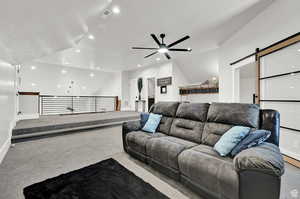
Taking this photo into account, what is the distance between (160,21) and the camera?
3.40m

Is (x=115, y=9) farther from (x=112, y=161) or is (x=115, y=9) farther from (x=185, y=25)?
(x=112, y=161)

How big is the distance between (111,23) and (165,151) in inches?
128

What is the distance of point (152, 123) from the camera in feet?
9.10

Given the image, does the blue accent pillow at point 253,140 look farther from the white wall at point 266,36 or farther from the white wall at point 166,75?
the white wall at point 166,75

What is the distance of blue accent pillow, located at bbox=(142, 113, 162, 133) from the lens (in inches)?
107

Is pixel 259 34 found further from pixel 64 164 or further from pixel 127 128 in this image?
pixel 64 164

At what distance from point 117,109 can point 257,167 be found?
29.4ft

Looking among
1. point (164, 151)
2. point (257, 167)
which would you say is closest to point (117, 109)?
point (164, 151)

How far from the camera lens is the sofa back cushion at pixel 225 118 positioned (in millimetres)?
1803

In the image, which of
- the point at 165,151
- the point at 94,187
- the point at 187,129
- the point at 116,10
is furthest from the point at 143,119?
the point at 116,10

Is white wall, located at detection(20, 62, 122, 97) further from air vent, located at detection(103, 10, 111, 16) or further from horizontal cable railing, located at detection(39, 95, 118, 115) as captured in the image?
air vent, located at detection(103, 10, 111, 16)

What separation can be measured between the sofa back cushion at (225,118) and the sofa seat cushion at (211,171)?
32cm

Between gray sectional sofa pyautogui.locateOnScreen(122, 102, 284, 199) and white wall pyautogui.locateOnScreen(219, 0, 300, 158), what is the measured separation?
1.47 m

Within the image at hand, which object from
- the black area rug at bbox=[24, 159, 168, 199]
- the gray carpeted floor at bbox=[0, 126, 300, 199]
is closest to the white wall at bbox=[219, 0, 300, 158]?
the gray carpeted floor at bbox=[0, 126, 300, 199]
